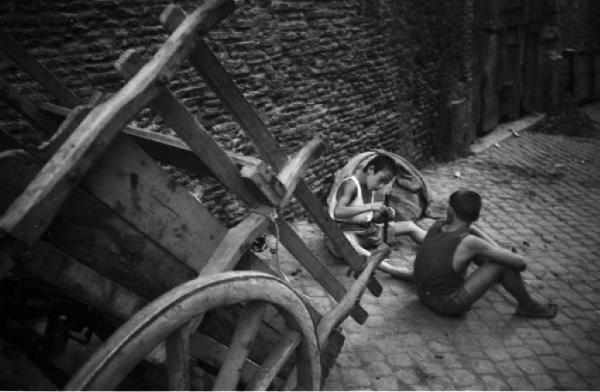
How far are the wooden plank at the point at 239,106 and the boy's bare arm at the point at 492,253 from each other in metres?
1.66

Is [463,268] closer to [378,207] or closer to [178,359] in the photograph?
[378,207]

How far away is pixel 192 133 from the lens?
1842 millimetres

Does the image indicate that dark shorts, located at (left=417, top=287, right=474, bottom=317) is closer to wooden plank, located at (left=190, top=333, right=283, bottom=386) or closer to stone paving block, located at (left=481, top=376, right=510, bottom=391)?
stone paving block, located at (left=481, top=376, right=510, bottom=391)

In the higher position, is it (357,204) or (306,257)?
(306,257)

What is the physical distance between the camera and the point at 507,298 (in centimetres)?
433

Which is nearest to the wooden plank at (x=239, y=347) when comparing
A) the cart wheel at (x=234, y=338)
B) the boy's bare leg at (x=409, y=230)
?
the cart wheel at (x=234, y=338)

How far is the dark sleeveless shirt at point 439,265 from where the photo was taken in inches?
151

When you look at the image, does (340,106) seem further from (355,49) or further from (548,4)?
(548,4)

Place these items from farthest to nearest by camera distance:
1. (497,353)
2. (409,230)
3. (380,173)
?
(409,230) < (380,173) < (497,353)

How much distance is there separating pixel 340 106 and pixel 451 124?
112 inches

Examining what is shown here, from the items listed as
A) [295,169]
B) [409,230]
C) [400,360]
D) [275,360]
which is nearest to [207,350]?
[275,360]

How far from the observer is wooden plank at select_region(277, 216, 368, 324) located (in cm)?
228

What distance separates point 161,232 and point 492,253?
2.86 metres

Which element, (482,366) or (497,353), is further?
(497,353)
